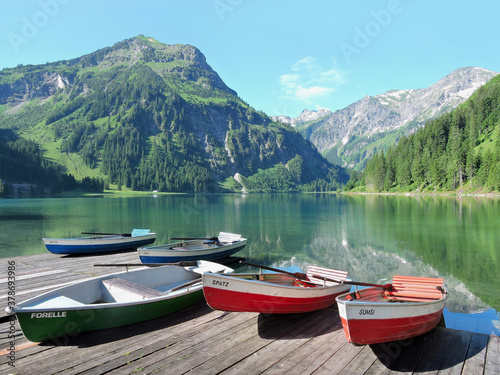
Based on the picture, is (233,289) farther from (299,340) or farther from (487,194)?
(487,194)

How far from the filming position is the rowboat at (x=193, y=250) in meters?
19.2

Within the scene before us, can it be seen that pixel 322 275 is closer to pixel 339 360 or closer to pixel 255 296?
pixel 255 296

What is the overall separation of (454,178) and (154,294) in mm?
150794

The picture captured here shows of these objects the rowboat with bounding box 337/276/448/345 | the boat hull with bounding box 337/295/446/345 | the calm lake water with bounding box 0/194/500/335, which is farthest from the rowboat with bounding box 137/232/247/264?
the boat hull with bounding box 337/295/446/345

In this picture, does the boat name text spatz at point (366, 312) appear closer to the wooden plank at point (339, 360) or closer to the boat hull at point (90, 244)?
the wooden plank at point (339, 360)

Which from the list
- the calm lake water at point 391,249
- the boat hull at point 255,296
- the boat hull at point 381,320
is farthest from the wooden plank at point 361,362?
the calm lake water at point 391,249

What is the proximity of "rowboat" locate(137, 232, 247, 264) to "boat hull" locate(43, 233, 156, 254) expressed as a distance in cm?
593

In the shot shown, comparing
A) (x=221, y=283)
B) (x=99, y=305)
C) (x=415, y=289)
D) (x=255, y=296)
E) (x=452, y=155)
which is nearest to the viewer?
(x=99, y=305)

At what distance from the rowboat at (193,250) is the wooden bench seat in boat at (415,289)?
13.0m

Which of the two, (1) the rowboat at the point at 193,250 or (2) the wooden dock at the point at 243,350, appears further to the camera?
(1) the rowboat at the point at 193,250

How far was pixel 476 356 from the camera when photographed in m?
8.46

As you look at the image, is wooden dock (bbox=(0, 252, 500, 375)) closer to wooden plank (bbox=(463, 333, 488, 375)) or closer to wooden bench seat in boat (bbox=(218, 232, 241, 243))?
wooden plank (bbox=(463, 333, 488, 375))

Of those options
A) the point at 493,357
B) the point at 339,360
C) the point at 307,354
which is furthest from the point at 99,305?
the point at 493,357

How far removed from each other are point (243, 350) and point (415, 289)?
7.21 m
